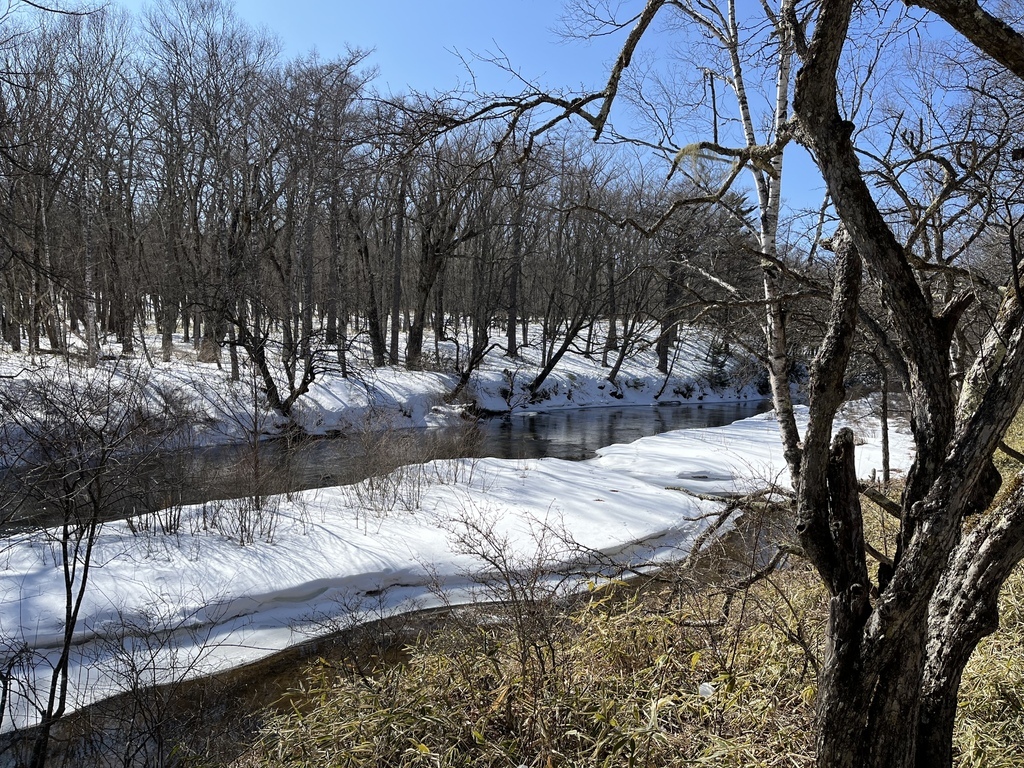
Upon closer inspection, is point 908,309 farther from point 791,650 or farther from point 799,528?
point 791,650

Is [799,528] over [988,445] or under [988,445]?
under

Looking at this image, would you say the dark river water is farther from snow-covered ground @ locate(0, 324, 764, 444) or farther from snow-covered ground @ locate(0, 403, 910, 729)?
snow-covered ground @ locate(0, 324, 764, 444)

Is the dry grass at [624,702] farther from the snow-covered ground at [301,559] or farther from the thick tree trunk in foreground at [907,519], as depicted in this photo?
the snow-covered ground at [301,559]

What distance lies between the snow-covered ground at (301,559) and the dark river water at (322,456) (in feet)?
1.47

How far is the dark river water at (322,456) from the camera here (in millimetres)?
8578

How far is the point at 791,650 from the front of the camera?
4543 millimetres

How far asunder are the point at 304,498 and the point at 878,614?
32.6 ft

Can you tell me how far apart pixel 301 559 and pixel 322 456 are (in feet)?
23.6

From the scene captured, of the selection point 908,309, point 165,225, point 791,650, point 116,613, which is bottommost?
point 116,613

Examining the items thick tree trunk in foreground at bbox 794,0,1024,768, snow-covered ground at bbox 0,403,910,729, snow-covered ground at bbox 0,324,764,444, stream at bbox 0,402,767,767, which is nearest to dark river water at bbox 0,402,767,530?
stream at bbox 0,402,767,767

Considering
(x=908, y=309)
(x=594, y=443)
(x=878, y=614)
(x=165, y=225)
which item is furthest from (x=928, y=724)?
(x=165, y=225)

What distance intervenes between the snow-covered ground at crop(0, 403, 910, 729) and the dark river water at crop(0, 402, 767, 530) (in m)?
0.45

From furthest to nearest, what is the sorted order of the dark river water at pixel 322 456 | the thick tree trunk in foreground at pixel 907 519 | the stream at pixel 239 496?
the dark river water at pixel 322 456 → the stream at pixel 239 496 → the thick tree trunk in foreground at pixel 907 519

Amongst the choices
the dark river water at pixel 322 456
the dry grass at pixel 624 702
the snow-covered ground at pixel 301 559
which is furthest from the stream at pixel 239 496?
the dry grass at pixel 624 702
